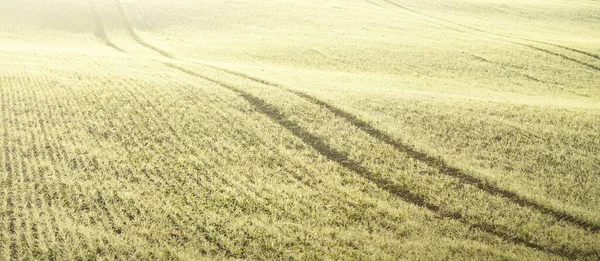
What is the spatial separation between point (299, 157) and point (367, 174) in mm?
2388

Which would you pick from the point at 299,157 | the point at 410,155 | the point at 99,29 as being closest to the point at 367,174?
the point at 410,155

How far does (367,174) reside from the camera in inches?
511

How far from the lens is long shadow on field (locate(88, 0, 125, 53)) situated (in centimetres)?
3874

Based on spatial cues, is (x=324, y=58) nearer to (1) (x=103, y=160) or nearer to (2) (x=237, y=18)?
(2) (x=237, y=18)

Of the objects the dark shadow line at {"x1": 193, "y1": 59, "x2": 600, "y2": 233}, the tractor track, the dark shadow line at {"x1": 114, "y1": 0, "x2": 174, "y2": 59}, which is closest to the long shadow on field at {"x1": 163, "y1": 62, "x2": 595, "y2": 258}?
the tractor track

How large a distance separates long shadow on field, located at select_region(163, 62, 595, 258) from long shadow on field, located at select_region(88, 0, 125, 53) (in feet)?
72.9

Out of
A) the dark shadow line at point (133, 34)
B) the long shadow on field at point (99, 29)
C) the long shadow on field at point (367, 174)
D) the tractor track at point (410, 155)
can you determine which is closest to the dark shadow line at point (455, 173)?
the tractor track at point (410, 155)

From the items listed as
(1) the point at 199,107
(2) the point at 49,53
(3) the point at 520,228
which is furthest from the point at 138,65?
(3) the point at 520,228

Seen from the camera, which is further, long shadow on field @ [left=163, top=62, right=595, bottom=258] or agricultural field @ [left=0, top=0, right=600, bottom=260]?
long shadow on field @ [left=163, top=62, right=595, bottom=258]

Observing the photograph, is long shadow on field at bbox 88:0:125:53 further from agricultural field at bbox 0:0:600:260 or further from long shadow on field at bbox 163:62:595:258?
long shadow on field at bbox 163:62:595:258

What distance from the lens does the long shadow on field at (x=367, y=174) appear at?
9680 millimetres

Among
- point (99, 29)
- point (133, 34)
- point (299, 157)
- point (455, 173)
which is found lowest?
point (455, 173)

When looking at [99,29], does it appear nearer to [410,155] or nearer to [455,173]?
[410,155]

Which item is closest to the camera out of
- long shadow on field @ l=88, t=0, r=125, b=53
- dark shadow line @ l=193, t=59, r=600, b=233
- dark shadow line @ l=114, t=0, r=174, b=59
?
dark shadow line @ l=193, t=59, r=600, b=233
